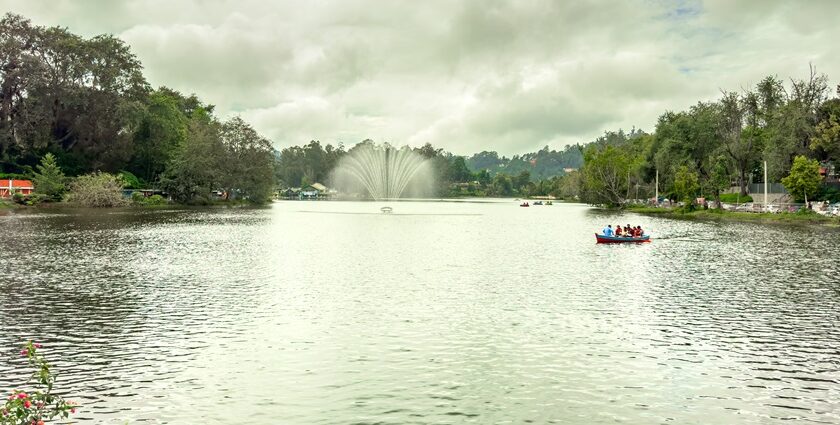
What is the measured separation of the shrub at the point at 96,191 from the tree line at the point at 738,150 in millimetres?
122097

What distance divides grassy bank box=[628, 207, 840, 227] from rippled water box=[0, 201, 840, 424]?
50423 mm

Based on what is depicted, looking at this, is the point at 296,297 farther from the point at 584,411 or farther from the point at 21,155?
the point at 21,155

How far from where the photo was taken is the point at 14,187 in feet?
470

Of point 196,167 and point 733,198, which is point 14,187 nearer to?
point 196,167

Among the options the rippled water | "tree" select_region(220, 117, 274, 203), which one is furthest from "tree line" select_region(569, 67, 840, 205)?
"tree" select_region(220, 117, 274, 203)

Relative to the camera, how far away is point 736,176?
144375 millimetres

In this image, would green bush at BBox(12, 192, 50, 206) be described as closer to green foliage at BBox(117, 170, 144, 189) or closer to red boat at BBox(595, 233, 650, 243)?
green foliage at BBox(117, 170, 144, 189)

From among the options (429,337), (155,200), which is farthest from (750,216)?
(155,200)

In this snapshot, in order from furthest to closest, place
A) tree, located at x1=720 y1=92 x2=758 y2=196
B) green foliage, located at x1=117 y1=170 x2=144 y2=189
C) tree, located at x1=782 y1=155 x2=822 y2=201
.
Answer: green foliage, located at x1=117 y1=170 x2=144 y2=189
tree, located at x1=720 y1=92 x2=758 y2=196
tree, located at x1=782 y1=155 x2=822 y2=201

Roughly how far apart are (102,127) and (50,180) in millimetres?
17777

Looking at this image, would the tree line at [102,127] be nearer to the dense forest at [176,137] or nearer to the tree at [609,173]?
the dense forest at [176,137]

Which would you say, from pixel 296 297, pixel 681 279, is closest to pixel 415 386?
pixel 296 297

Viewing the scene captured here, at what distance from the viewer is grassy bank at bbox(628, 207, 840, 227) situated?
95938 mm

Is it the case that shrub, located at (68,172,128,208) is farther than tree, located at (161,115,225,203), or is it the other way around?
tree, located at (161,115,225,203)
